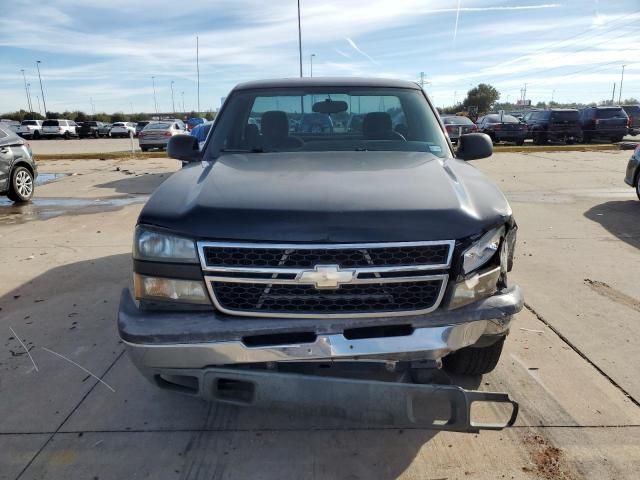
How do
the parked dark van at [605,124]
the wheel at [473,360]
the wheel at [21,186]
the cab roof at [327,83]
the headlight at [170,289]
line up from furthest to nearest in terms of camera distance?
1. the parked dark van at [605,124]
2. the wheel at [21,186]
3. the cab roof at [327,83]
4. the wheel at [473,360]
5. the headlight at [170,289]

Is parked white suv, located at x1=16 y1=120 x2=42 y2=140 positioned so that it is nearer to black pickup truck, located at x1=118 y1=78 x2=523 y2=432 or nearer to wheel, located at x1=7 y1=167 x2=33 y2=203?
wheel, located at x1=7 y1=167 x2=33 y2=203

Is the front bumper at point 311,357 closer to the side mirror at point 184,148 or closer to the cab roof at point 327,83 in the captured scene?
the side mirror at point 184,148

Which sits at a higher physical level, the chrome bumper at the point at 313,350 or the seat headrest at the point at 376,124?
the seat headrest at the point at 376,124

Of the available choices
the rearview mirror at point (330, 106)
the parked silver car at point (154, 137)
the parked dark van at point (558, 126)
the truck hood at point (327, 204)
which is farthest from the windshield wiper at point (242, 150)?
the parked dark van at point (558, 126)

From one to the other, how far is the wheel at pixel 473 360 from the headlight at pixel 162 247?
1578 mm

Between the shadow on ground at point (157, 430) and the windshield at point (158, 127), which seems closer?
the shadow on ground at point (157, 430)

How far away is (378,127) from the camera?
3.74 m

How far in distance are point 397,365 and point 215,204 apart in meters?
1.10

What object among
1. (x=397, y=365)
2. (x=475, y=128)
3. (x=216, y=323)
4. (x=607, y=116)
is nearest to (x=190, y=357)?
(x=216, y=323)

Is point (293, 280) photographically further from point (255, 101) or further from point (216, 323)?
point (255, 101)

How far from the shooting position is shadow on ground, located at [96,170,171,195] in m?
10.7

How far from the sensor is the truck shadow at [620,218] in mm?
6602

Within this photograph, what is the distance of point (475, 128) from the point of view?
23859 millimetres

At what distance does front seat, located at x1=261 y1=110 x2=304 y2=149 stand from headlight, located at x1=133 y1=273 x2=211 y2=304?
5.02ft
